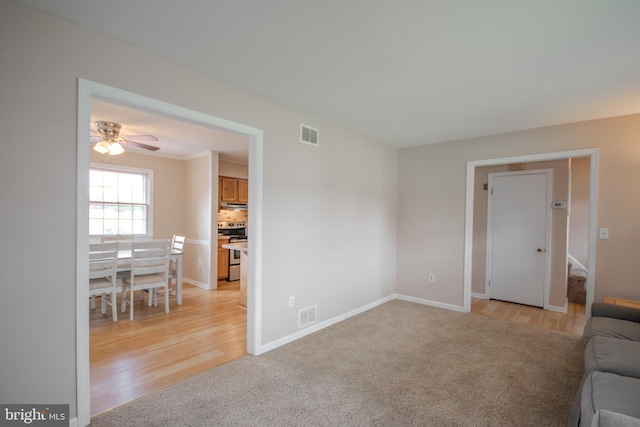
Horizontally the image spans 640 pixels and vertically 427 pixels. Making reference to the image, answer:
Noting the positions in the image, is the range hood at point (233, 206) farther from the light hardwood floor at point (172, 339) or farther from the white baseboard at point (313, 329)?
the white baseboard at point (313, 329)

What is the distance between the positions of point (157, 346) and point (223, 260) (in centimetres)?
309

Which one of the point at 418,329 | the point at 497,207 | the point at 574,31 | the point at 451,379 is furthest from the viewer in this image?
the point at 497,207

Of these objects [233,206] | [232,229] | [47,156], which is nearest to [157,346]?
[47,156]

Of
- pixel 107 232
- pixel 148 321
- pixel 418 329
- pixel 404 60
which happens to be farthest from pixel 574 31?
pixel 107 232

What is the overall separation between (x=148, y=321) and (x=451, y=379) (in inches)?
144

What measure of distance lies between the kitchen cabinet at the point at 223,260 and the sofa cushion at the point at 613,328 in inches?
222

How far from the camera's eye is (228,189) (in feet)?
21.4

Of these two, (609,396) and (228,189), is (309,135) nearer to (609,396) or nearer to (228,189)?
(609,396)

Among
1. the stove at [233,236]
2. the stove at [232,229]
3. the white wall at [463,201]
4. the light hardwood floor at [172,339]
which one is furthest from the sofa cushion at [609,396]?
the stove at [232,229]

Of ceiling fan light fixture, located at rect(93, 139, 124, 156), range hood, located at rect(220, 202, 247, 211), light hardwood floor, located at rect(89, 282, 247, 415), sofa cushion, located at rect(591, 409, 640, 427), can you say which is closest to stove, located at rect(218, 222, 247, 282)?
range hood, located at rect(220, 202, 247, 211)

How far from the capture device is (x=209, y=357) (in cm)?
289

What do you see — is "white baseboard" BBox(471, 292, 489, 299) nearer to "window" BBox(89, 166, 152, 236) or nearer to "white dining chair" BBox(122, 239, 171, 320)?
"white dining chair" BBox(122, 239, 171, 320)

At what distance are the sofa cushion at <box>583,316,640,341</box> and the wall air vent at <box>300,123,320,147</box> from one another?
3184 millimetres

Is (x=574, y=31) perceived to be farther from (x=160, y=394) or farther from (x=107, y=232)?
(x=107, y=232)
